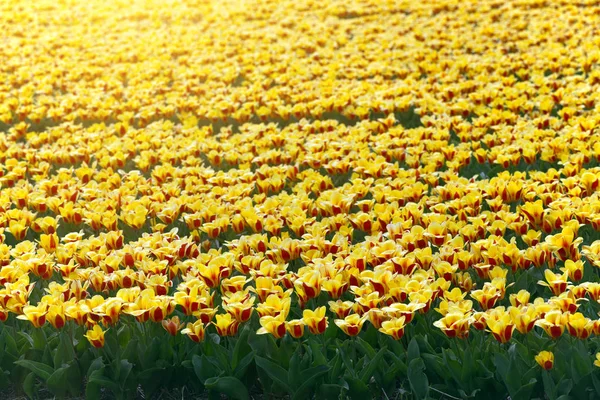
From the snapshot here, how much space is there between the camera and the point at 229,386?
12.1 ft

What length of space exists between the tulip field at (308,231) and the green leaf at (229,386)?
14mm

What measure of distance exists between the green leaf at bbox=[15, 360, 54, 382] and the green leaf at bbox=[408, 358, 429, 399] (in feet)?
5.88

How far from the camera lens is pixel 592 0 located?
14.4m

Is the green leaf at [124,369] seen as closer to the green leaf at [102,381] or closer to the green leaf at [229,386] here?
the green leaf at [102,381]

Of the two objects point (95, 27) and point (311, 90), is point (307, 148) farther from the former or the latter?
point (95, 27)

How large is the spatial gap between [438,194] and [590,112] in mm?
2608

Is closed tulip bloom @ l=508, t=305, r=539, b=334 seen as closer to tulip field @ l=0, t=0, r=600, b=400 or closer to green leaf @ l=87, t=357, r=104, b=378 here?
tulip field @ l=0, t=0, r=600, b=400

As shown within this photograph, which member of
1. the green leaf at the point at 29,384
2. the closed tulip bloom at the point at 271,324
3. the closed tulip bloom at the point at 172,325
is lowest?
the green leaf at the point at 29,384

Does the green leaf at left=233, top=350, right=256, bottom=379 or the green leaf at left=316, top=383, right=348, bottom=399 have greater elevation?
the green leaf at left=233, top=350, right=256, bottom=379

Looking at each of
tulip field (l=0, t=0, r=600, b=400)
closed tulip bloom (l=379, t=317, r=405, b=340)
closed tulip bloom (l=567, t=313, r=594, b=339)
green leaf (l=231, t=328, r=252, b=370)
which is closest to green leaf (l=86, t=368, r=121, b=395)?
tulip field (l=0, t=0, r=600, b=400)

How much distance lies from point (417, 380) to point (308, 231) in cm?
157

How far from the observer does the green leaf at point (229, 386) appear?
3.63 meters

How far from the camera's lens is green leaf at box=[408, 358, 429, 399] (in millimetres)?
3572

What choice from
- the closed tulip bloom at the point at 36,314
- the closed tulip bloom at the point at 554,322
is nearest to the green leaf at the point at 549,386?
the closed tulip bloom at the point at 554,322
